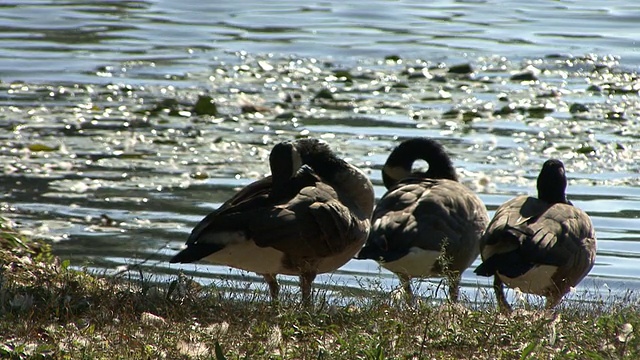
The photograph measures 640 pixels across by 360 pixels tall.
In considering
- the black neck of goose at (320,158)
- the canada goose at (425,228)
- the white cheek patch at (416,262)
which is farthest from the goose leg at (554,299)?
the black neck of goose at (320,158)

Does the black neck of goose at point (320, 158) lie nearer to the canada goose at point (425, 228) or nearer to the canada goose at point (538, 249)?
the canada goose at point (425, 228)

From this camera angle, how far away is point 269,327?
6637 millimetres

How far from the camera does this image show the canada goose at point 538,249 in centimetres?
855

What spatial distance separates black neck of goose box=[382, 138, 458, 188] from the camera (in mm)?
10938

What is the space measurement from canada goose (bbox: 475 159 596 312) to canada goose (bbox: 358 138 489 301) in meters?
0.32

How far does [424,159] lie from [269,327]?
→ 182 inches

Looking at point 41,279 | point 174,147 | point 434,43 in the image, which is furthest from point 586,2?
point 41,279

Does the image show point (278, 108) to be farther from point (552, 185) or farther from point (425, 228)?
point (425, 228)

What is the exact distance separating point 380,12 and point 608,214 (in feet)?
48.3

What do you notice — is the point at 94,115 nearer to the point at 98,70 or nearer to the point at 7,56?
the point at 98,70

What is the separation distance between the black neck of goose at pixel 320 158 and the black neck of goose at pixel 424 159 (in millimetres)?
1472

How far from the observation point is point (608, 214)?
12.6m

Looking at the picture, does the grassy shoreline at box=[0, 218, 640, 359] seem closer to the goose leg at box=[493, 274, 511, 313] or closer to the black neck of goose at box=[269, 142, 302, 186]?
the goose leg at box=[493, 274, 511, 313]

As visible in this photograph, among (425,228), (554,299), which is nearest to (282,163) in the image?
(425,228)
